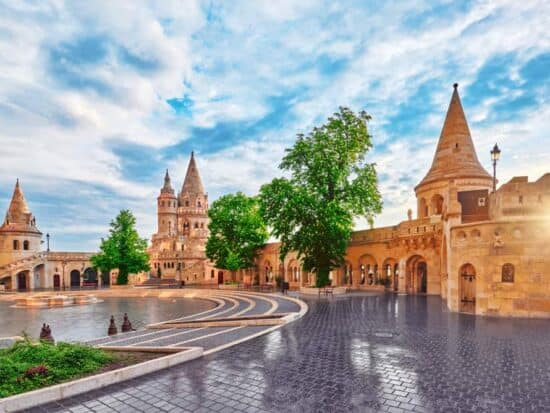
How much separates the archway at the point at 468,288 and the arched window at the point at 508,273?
1934 millimetres

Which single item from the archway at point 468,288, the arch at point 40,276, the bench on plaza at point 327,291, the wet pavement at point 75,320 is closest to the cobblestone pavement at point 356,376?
the archway at point 468,288

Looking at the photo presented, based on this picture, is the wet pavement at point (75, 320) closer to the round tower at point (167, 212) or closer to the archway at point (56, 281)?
the archway at point (56, 281)

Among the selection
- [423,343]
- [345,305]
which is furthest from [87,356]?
[345,305]

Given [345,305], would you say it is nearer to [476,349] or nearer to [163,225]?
[476,349]

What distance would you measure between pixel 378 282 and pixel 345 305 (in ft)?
37.5

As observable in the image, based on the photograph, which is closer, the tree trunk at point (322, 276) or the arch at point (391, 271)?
the tree trunk at point (322, 276)

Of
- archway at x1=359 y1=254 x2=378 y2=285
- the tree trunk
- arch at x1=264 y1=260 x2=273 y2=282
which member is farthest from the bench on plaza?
arch at x1=264 y1=260 x2=273 y2=282

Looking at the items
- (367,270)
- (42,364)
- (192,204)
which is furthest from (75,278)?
(42,364)

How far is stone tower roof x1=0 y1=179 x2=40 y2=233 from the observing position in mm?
46812

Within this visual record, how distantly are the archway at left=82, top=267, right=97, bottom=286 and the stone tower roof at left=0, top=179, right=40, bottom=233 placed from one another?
923cm

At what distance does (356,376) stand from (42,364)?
6583 millimetres

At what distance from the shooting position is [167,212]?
240 ft

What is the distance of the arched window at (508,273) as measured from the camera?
15141 millimetres

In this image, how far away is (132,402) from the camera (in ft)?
20.2
